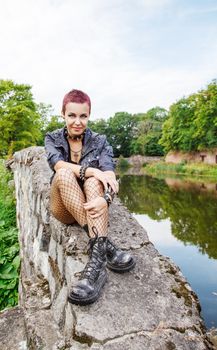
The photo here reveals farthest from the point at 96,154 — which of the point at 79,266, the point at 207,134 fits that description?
the point at 207,134

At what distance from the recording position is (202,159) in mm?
40281

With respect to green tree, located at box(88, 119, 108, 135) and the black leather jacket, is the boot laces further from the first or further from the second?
green tree, located at box(88, 119, 108, 135)

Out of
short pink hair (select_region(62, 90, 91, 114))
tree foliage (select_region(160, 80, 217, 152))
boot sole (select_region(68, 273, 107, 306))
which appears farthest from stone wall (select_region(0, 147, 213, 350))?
tree foliage (select_region(160, 80, 217, 152))

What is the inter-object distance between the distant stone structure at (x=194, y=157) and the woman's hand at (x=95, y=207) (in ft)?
123

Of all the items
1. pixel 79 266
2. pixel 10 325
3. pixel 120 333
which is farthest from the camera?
pixel 10 325

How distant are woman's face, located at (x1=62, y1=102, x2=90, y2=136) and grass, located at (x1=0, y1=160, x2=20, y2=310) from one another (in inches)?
96.6

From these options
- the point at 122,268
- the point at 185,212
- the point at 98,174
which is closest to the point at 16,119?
the point at 185,212

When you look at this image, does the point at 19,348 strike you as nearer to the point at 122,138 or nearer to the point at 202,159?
the point at 202,159

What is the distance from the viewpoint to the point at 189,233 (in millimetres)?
9742

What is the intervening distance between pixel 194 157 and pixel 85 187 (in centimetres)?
4132

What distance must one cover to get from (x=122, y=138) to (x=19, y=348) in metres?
70.0

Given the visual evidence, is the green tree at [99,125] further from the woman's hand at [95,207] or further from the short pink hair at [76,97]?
the woman's hand at [95,207]

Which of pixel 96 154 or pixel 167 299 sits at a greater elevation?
pixel 96 154

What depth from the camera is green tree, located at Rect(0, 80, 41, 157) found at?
26.2 metres
